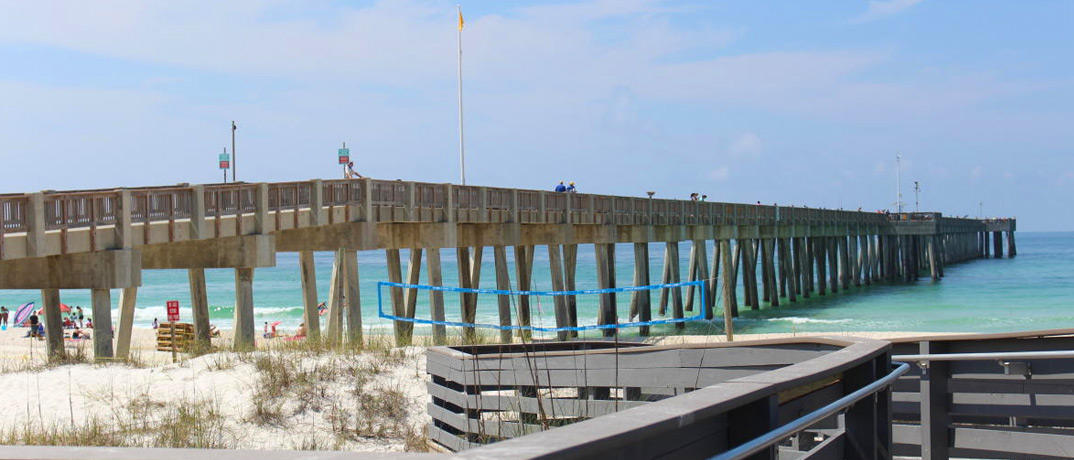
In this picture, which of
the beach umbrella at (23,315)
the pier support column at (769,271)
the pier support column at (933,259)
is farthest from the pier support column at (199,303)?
the pier support column at (933,259)

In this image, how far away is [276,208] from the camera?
19.1 meters

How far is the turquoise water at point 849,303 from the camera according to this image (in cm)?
4034

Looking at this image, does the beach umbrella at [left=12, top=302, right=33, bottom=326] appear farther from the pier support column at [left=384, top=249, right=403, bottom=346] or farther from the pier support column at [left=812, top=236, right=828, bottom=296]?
the pier support column at [left=812, top=236, right=828, bottom=296]

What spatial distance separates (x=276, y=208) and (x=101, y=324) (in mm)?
4157

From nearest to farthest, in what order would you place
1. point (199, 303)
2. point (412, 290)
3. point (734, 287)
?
point (199, 303)
point (412, 290)
point (734, 287)

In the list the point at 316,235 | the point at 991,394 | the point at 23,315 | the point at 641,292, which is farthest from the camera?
the point at 23,315

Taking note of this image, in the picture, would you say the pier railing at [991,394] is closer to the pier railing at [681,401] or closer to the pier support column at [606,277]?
the pier railing at [681,401]

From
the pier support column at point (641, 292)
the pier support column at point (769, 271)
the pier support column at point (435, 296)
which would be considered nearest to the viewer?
the pier support column at point (435, 296)

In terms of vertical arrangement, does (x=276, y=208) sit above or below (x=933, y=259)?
above

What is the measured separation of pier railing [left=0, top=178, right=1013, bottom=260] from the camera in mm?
14289

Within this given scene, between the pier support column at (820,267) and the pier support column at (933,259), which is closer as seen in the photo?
the pier support column at (820,267)

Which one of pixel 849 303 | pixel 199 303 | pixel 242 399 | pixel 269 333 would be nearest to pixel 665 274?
pixel 849 303

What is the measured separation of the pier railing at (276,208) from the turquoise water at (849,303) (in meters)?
2.93

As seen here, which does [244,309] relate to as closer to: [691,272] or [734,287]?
[734,287]
